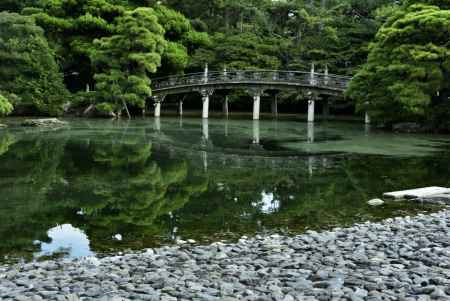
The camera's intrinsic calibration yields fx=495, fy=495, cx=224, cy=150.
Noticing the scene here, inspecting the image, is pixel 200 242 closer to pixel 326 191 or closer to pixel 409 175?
pixel 326 191

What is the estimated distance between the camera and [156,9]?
140 feet

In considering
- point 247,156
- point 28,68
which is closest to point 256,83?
point 28,68

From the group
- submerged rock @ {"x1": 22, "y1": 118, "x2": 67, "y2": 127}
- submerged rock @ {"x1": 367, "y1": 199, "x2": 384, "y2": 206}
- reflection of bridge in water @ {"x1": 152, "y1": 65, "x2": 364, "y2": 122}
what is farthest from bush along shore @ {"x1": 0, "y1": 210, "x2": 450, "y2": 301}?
reflection of bridge in water @ {"x1": 152, "y1": 65, "x2": 364, "y2": 122}

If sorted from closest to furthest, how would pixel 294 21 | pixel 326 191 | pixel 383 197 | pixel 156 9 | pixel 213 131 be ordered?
pixel 383 197
pixel 326 191
pixel 213 131
pixel 156 9
pixel 294 21

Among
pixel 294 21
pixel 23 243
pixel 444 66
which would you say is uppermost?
pixel 294 21

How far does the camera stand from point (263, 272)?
206 inches

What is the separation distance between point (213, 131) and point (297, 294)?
22102 millimetres

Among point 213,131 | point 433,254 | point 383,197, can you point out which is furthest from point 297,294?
point 213,131

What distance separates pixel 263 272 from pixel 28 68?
1262 inches

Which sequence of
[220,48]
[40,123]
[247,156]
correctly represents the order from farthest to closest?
[220,48], [40,123], [247,156]

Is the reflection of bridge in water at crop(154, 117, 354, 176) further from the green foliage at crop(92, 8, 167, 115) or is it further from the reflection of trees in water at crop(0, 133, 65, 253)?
the green foliage at crop(92, 8, 167, 115)

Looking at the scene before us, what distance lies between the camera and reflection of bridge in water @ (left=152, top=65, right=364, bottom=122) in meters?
33.4

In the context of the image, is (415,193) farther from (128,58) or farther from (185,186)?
(128,58)

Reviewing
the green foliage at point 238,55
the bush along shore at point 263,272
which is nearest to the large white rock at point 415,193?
the bush along shore at point 263,272
